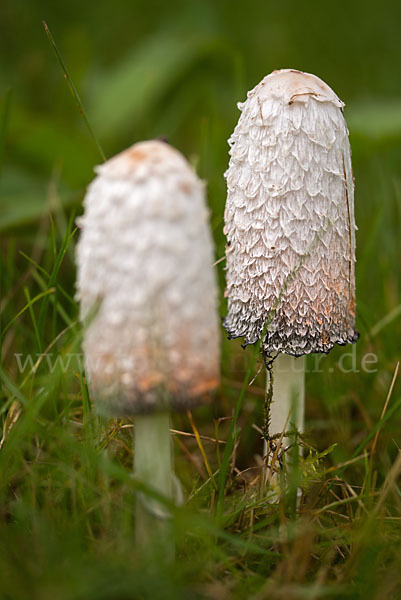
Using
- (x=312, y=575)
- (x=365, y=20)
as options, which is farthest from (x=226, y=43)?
(x=365, y=20)

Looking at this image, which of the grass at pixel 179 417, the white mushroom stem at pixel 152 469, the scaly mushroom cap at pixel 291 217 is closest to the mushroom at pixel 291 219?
the scaly mushroom cap at pixel 291 217

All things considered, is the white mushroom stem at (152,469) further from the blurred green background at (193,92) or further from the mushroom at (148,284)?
the blurred green background at (193,92)

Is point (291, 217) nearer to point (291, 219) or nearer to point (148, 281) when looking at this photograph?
point (291, 219)

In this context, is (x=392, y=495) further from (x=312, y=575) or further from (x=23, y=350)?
(x=23, y=350)

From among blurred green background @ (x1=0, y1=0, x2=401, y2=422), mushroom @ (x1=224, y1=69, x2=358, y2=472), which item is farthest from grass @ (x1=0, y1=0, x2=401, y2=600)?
mushroom @ (x1=224, y1=69, x2=358, y2=472)

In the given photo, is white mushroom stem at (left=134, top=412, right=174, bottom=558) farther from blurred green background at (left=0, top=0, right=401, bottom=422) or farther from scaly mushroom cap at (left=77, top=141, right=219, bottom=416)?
blurred green background at (left=0, top=0, right=401, bottom=422)

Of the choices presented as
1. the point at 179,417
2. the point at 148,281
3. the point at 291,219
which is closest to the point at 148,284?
the point at 148,281

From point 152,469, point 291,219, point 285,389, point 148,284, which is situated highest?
point 291,219
